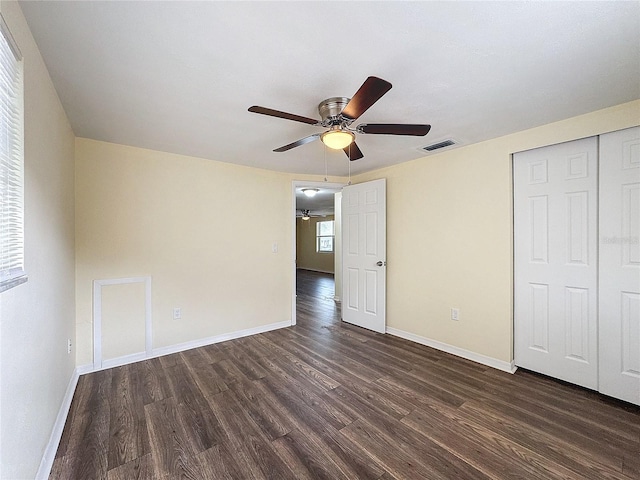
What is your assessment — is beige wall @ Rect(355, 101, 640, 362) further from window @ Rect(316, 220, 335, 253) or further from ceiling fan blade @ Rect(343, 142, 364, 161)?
window @ Rect(316, 220, 335, 253)

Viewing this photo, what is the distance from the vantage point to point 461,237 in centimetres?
301

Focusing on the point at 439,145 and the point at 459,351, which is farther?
the point at 459,351

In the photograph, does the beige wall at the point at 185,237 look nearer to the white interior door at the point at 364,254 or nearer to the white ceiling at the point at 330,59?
the white ceiling at the point at 330,59

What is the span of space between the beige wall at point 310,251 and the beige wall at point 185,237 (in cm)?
603

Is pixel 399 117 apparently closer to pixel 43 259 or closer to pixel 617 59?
pixel 617 59

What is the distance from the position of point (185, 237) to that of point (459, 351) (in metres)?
3.30

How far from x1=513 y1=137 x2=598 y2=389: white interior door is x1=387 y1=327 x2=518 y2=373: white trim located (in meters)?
0.13

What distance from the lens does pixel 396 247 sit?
3.67 meters

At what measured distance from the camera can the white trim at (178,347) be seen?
106 inches

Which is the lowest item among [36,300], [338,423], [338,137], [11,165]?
[338,423]

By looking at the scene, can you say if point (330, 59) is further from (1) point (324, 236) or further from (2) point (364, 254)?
(1) point (324, 236)

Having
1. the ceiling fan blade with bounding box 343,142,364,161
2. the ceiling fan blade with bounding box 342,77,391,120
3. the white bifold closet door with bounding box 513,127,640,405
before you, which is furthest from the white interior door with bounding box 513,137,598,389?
the ceiling fan blade with bounding box 342,77,391,120

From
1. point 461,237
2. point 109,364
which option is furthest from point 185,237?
point 461,237

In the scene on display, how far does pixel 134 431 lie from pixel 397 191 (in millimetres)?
3440
